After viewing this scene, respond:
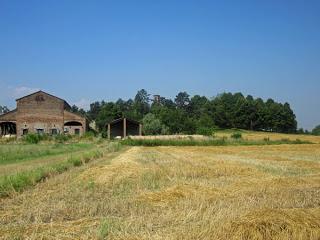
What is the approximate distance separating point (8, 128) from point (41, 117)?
8.09 meters

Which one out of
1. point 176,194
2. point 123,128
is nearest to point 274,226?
point 176,194

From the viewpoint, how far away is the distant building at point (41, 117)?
262ft

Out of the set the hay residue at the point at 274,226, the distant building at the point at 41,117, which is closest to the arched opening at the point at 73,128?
the distant building at the point at 41,117

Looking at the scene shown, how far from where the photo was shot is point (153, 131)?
288 feet

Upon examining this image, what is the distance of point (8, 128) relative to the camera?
276 ft

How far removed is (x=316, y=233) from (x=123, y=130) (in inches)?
3189

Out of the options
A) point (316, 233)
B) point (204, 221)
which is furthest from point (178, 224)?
point (316, 233)

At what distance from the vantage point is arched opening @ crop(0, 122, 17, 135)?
270ft

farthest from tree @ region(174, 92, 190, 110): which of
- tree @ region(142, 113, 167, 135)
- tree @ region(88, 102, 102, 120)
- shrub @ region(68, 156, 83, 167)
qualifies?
shrub @ region(68, 156, 83, 167)

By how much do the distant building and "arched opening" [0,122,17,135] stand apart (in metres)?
0.96

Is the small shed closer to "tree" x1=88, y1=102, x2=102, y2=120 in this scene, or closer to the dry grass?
the dry grass

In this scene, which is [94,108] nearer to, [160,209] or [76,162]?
[76,162]

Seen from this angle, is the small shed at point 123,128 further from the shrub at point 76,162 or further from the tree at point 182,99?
the tree at point 182,99

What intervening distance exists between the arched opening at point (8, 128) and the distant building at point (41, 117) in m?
0.96
